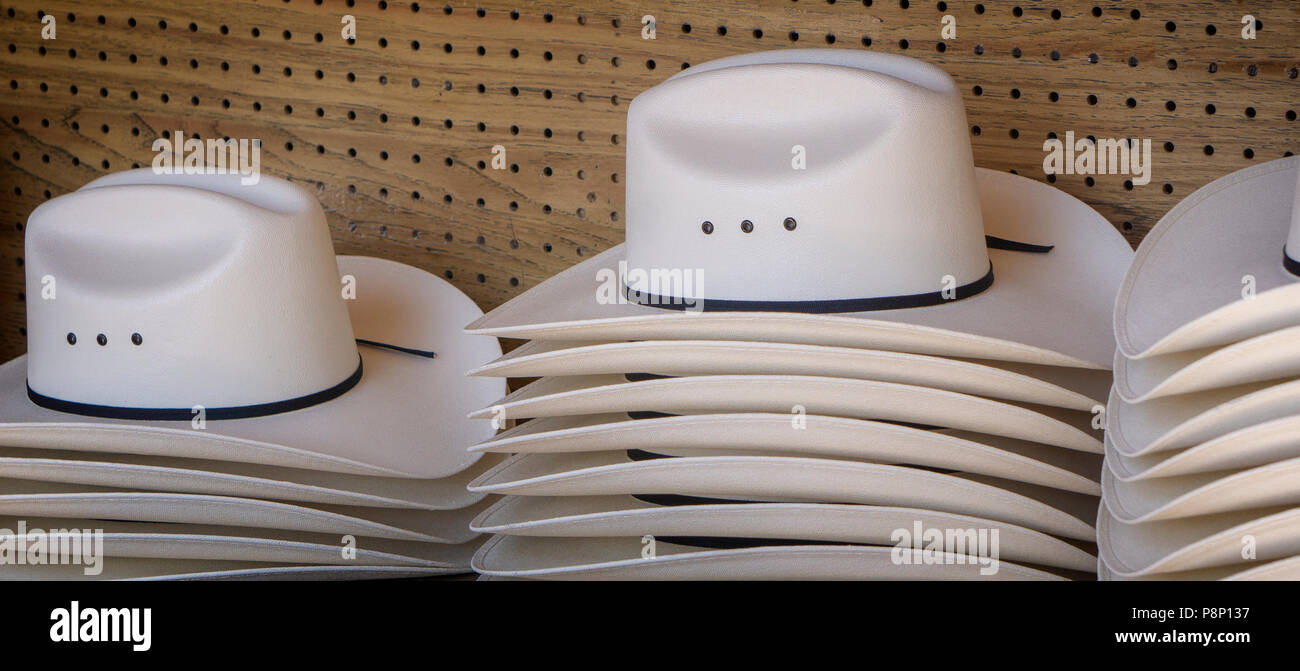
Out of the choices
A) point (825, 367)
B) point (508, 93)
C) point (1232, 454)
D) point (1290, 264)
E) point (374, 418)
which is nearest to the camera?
point (1232, 454)

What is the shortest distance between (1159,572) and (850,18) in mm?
969

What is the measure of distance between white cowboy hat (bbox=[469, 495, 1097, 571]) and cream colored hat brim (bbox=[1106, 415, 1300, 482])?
0.16 m

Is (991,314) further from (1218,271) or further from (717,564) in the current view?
(717,564)

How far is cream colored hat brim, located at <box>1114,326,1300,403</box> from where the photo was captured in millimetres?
938

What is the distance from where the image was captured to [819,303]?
126cm

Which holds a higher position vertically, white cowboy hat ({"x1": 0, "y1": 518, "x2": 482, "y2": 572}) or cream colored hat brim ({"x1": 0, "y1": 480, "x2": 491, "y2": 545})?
cream colored hat brim ({"x1": 0, "y1": 480, "x2": 491, "y2": 545})

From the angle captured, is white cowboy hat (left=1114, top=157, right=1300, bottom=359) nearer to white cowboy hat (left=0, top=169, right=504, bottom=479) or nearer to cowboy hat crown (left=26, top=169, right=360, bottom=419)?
white cowboy hat (left=0, top=169, right=504, bottom=479)

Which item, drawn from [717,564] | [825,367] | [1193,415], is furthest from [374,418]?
[1193,415]

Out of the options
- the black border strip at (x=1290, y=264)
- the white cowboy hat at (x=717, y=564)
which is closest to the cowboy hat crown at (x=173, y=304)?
the white cowboy hat at (x=717, y=564)

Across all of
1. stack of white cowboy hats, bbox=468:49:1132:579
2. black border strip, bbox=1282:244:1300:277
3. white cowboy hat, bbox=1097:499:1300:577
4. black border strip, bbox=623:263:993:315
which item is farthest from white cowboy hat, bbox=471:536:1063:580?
black border strip, bbox=1282:244:1300:277

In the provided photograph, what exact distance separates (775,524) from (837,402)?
15 cm

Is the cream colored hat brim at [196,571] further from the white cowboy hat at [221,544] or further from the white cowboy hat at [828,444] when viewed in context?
the white cowboy hat at [828,444]

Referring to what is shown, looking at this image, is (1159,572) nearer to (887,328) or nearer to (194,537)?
(887,328)
